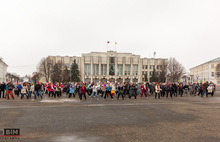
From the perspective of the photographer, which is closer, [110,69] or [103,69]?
[110,69]

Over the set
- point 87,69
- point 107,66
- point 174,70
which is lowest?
point 174,70

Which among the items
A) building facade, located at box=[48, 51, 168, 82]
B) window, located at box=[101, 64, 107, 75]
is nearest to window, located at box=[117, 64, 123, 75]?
building facade, located at box=[48, 51, 168, 82]

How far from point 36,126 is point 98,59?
78.6 meters

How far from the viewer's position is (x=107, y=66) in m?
85.1

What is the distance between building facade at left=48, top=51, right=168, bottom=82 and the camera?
8438cm

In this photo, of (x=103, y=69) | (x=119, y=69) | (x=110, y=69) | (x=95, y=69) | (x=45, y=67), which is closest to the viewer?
(x=45, y=67)

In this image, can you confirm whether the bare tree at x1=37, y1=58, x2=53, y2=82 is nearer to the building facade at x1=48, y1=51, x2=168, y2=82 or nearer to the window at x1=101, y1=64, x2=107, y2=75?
the building facade at x1=48, y1=51, x2=168, y2=82

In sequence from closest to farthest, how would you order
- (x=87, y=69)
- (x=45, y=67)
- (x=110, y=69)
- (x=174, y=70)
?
1. (x=174, y=70)
2. (x=45, y=67)
3. (x=110, y=69)
4. (x=87, y=69)

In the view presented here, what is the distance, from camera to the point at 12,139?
516 cm

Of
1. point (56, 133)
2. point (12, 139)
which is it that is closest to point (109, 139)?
point (56, 133)

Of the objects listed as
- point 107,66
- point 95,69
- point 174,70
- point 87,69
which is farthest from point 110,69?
point 174,70

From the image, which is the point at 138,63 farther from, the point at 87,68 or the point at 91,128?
the point at 91,128

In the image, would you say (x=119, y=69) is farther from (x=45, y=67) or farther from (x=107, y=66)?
(x=45, y=67)

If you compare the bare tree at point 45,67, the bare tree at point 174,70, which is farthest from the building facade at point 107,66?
the bare tree at point 174,70
